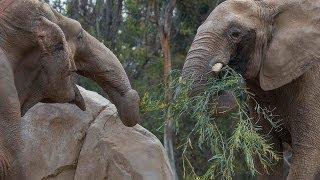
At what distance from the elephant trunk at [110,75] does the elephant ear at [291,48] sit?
138 cm

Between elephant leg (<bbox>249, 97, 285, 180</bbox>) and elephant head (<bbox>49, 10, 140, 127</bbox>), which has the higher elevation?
elephant head (<bbox>49, 10, 140, 127</bbox>)

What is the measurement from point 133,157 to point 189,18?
1070 cm

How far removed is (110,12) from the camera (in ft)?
61.8

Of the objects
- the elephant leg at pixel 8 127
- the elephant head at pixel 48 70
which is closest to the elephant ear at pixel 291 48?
the elephant head at pixel 48 70

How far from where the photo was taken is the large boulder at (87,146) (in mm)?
7969

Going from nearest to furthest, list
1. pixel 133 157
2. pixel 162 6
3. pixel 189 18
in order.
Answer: pixel 133 157 < pixel 162 6 < pixel 189 18

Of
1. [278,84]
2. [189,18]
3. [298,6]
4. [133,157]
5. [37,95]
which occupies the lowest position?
[189,18]

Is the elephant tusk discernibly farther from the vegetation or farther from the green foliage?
the vegetation

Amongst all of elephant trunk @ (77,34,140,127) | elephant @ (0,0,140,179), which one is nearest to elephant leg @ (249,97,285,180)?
elephant trunk @ (77,34,140,127)

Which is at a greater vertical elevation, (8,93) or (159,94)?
(8,93)

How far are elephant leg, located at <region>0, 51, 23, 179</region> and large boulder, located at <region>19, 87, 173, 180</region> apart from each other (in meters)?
2.99

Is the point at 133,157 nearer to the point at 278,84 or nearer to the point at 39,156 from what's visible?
the point at 39,156

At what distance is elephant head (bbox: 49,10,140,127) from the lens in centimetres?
589

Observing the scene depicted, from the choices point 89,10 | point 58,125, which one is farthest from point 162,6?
point 58,125
